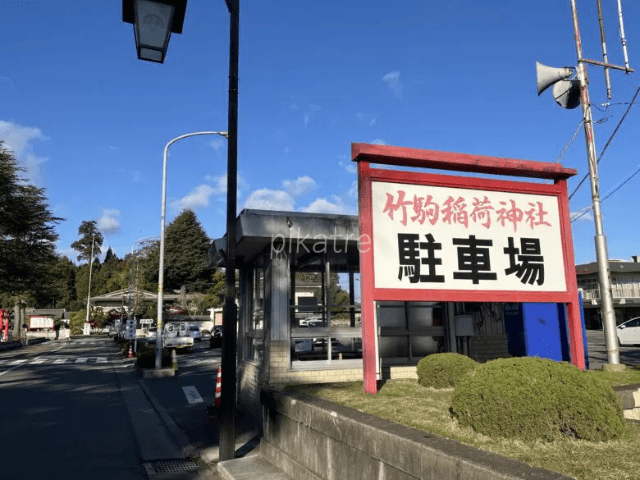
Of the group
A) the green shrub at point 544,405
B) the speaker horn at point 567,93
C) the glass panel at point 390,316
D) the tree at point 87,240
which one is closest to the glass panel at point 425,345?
the glass panel at point 390,316

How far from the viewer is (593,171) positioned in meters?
11.1

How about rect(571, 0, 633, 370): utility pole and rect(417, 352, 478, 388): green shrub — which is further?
rect(571, 0, 633, 370): utility pole

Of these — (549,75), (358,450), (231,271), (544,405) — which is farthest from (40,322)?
(544,405)

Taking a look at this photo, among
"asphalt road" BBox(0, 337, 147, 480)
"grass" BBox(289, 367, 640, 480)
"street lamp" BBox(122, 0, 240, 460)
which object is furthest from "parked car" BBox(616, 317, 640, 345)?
"street lamp" BBox(122, 0, 240, 460)

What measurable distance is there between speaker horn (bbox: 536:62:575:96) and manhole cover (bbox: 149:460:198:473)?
35.6 feet

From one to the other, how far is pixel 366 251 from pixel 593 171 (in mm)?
7243

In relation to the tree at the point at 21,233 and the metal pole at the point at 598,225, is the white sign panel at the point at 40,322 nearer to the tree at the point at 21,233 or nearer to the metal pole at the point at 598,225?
the tree at the point at 21,233

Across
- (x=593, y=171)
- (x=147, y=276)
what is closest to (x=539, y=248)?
(x=593, y=171)

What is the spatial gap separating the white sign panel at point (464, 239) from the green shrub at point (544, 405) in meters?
2.42

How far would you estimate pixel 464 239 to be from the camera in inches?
285

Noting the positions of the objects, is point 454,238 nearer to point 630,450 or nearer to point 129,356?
point 630,450

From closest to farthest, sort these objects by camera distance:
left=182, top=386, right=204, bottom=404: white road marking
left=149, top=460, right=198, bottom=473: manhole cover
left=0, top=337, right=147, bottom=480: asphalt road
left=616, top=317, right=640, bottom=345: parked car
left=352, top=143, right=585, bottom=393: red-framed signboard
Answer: left=352, top=143, right=585, bottom=393: red-framed signboard < left=0, top=337, right=147, bottom=480: asphalt road < left=149, top=460, right=198, bottom=473: manhole cover < left=182, top=386, right=204, bottom=404: white road marking < left=616, top=317, right=640, bottom=345: parked car

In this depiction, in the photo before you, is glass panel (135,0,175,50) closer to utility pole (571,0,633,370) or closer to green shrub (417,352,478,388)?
green shrub (417,352,478,388)

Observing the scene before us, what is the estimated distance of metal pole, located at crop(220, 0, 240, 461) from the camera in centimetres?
688
